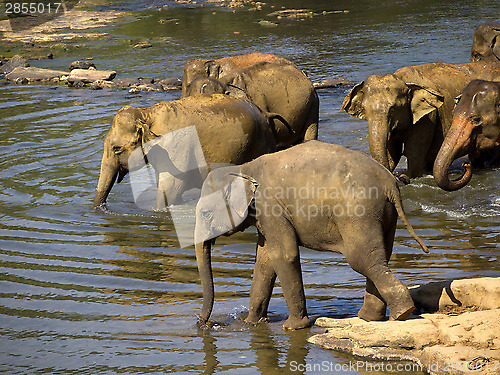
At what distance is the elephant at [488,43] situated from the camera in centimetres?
1255

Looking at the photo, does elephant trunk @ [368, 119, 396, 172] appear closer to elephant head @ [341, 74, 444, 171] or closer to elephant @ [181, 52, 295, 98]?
elephant head @ [341, 74, 444, 171]

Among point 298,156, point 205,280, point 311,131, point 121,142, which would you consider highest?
point 298,156

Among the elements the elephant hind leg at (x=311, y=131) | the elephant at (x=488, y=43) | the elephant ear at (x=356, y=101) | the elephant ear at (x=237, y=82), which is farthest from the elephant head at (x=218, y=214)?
the elephant at (x=488, y=43)

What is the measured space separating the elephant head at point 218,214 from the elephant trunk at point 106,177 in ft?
11.5

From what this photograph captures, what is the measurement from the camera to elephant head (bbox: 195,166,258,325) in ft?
18.3

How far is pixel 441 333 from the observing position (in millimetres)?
4793

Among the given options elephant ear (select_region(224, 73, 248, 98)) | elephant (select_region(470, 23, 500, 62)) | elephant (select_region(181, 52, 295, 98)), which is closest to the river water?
elephant (select_region(181, 52, 295, 98))

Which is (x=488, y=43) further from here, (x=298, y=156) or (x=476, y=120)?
(x=298, y=156)

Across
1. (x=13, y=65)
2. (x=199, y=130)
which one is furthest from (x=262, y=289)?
(x=13, y=65)

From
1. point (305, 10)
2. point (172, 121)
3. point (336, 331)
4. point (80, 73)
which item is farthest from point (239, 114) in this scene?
point (305, 10)

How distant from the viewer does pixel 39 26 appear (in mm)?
29953

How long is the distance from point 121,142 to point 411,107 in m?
3.48

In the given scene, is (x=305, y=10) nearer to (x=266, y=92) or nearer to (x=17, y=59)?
(x=17, y=59)

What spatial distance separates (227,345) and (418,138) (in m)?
5.22
